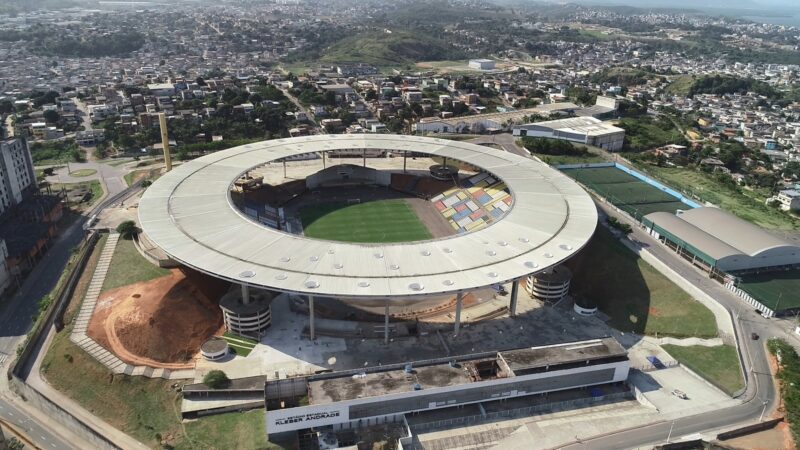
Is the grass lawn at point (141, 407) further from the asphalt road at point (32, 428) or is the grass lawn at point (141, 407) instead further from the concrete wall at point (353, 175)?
the concrete wall at point (353, 175)

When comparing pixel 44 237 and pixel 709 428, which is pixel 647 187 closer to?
pixel 709 428

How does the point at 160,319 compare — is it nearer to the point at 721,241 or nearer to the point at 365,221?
the point at 365,221

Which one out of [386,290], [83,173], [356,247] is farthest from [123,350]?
[83,173]

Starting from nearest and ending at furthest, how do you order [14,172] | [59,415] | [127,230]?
[59,415]
[127,230]
[14,172]

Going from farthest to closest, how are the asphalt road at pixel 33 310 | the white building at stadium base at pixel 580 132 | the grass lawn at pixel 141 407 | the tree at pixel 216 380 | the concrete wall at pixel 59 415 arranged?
1. the white building at stadium base at pixel 580 132
2. the tree at pixel 216 380
3. the asphalt road at pixel 33 310
4. the concrete wall at pixel 59 415
5. the grass lawn at pixel 141 407

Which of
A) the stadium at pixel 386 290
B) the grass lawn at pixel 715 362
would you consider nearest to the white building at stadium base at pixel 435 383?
the stadium at pixel 386 290

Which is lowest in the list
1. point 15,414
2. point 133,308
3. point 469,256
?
point 15,414

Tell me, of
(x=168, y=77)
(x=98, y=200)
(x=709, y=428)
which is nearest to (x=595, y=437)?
(x=709, y=428)
